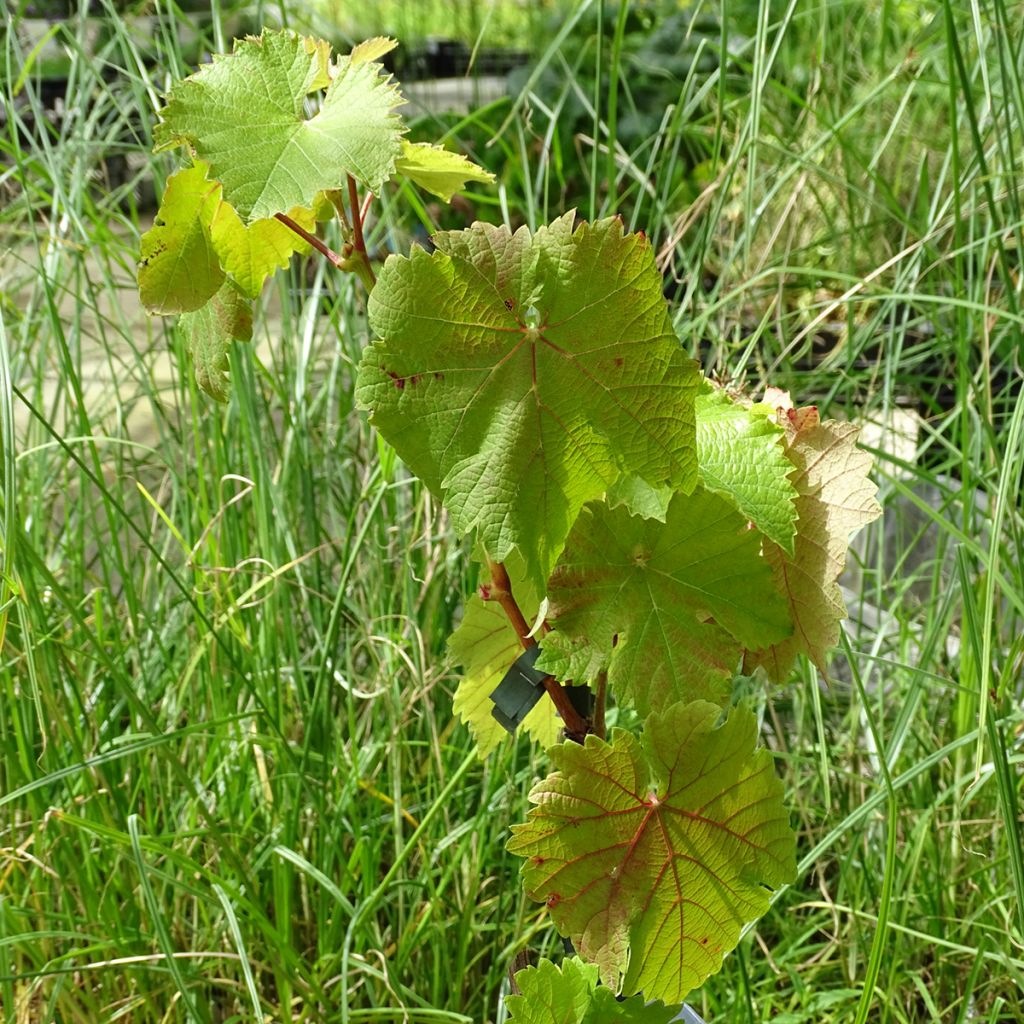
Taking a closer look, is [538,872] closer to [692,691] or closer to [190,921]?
[692,691]

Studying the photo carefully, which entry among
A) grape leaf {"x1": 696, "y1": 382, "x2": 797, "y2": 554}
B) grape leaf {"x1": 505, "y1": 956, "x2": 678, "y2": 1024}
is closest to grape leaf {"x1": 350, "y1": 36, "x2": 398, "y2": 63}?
grape leaf {"x1": 696, "y1": 382, "x2": 797, "y2": 554}

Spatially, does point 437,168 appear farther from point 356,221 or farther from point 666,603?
point 666,603

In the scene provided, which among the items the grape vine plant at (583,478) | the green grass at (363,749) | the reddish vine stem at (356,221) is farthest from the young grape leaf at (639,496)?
the green grass at (363,749)

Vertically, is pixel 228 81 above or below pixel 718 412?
above

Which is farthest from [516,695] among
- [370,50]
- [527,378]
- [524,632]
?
[370,50]

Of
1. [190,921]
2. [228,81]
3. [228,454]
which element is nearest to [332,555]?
[228,454]

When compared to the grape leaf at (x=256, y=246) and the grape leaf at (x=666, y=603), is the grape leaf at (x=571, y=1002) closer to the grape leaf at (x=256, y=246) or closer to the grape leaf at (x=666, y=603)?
the grape leaf at (x=666, y=603)
